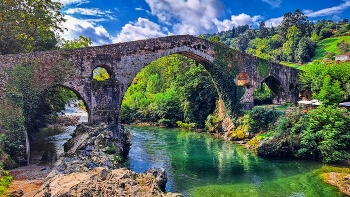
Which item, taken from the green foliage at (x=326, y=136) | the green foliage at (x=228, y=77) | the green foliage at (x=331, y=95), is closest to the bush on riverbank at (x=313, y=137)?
the green foliage at (x=326, y=136)

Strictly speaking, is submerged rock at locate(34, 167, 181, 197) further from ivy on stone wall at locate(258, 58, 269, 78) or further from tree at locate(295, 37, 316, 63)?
tree at locate(295, 37, 316, 63)

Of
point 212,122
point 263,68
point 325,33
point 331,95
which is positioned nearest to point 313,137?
point 331,95

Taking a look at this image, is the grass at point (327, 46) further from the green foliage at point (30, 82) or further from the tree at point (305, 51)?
the green foliage at point (30, 82)

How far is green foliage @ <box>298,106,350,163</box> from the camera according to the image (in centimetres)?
1839

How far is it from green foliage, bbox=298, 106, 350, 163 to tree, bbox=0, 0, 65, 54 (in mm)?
19956

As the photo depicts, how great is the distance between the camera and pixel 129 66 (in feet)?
68.4

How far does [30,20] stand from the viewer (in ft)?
73.6

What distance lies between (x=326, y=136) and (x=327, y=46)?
41.0 metres

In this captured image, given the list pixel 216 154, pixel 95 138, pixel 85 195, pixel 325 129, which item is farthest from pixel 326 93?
pixel 85 195

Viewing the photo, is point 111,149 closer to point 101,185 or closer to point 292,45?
point 101,185

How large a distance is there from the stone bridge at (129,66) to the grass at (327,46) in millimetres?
26306

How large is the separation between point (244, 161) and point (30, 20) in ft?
60.3

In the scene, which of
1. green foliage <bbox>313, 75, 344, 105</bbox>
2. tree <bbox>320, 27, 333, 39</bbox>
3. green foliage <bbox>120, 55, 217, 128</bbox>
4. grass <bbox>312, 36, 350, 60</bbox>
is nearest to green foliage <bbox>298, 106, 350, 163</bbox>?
green foliage <bbox>313, 75, 344, 105</bbox>

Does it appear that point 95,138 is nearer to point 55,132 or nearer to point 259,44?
point 55,132
